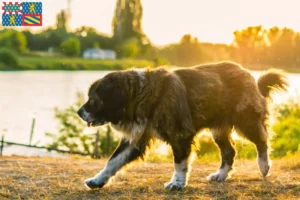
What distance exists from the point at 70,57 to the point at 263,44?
5354 cm

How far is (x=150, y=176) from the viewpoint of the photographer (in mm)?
7688

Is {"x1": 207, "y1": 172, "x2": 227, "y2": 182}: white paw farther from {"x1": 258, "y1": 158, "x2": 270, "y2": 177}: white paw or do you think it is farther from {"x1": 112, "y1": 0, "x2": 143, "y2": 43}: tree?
{"x1": 112, "y1": 0, "x2": 143, "y2": 43}: tree

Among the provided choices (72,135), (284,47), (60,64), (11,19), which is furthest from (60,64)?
(11,19)

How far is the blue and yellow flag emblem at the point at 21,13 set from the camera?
15.5m

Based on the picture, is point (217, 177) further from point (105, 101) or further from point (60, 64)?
point (60, 64)

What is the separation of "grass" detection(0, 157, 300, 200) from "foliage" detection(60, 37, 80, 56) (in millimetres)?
50130

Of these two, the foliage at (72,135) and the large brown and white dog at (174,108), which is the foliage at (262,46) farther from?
the foliage at (72,135)

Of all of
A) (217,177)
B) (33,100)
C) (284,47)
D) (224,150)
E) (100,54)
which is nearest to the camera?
(217,177)

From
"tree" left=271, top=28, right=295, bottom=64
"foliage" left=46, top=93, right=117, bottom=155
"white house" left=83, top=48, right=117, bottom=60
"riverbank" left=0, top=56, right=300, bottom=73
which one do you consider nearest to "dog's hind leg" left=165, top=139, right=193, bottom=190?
"tree" left=271, top=28, right=295, bottom=64

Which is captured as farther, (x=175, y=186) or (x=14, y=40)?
(x=14, y=40)

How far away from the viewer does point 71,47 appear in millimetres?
59094

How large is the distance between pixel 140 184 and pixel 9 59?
63140mm

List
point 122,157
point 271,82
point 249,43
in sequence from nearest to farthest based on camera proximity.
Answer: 1. point 122,157
2. point 271,82
3. point 249,43

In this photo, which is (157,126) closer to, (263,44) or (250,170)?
(250,170)
